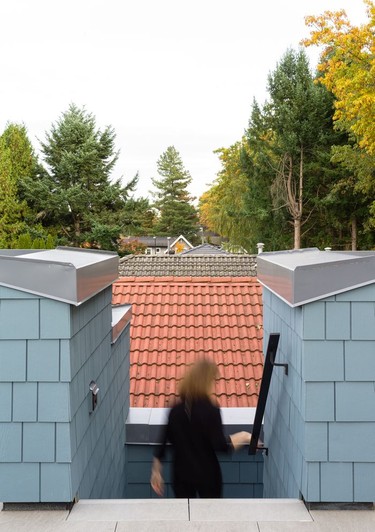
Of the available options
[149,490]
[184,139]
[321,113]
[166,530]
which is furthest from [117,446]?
[184,139]

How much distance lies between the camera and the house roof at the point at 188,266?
13.1 meters

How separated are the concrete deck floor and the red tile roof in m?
2.90

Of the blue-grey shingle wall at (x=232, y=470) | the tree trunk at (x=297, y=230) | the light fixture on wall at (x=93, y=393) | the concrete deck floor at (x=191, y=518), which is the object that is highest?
the tree trunk at (x=297, y=230)

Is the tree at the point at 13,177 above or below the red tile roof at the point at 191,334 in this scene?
above

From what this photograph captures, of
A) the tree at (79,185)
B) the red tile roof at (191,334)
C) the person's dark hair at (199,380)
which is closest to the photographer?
the person's dark hair at (199,380)

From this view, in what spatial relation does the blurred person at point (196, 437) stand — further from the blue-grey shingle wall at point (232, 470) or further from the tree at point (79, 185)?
the tree at point (79, 185)

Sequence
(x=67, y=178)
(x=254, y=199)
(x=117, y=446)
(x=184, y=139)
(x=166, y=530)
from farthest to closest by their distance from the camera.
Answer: (x=184, y=139) → (x=67, y=178) → (x=254, y=199) → (x=117, y=446) → (x=166, y=530)

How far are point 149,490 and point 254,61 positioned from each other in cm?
3228

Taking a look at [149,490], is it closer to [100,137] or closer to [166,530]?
[166,530]

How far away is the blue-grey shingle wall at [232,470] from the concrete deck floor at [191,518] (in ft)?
6.13

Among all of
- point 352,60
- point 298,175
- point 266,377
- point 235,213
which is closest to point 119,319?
point 266,377

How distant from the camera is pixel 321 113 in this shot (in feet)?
92.5

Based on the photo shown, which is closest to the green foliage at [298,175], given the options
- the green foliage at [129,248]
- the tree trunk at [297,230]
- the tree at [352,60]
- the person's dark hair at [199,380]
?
the tree trunk at [297,230]

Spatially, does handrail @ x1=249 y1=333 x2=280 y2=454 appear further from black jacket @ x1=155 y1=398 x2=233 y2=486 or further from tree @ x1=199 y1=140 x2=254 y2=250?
tree @ x1=199 y1=140 x2=254 y2=250
